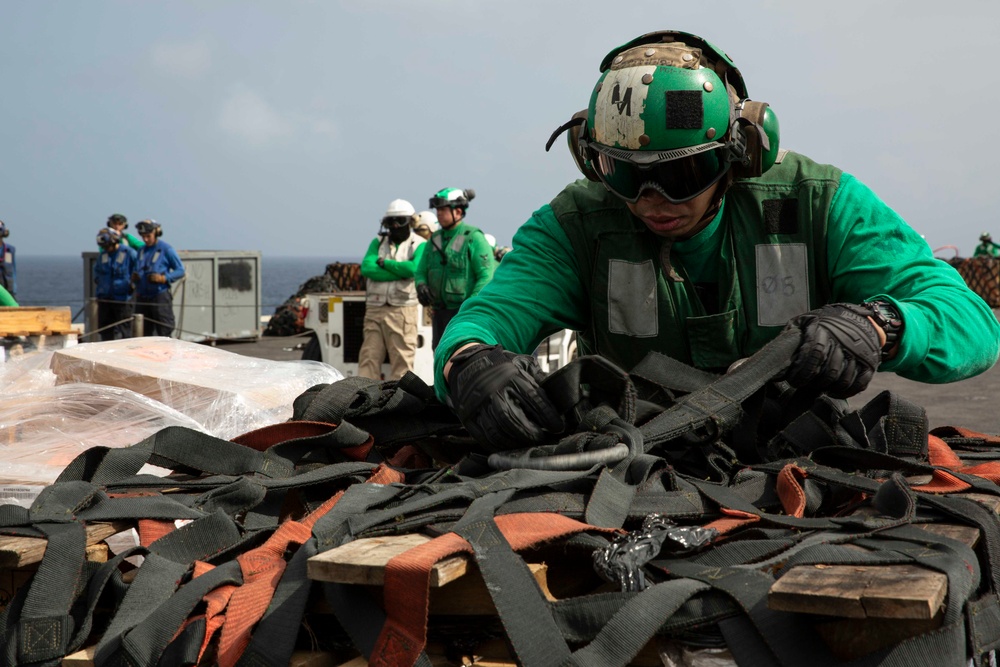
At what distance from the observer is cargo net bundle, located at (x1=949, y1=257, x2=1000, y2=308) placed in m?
30.1

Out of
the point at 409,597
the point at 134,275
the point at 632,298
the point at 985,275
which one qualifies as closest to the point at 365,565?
the point at 409,597

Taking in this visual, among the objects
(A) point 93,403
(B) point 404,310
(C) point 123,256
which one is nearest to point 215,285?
(C) point 123,256

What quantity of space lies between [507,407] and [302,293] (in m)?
23.3

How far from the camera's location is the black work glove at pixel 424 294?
11008mm

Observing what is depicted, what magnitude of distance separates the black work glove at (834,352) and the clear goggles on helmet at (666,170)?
1.68 ft

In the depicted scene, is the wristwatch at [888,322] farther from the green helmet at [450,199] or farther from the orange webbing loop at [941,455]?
the green helmet at [450,199]

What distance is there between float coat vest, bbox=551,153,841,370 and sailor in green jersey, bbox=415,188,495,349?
743 cm

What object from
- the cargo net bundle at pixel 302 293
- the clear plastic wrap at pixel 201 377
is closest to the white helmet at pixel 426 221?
the cargo net bundle at pixel 302 293

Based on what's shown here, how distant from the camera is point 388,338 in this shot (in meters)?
11.4

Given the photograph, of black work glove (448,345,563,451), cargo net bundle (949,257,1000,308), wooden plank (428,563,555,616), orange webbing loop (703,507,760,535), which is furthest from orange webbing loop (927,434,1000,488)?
cargo net bundle (949,257,1000,308)

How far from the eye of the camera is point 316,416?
2.83 m

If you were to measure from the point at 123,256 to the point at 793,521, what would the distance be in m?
15.0

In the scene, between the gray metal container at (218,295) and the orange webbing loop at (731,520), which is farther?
the gray metal container at (218,295)

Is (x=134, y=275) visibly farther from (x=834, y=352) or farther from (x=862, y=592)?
(x=862, y=592)
